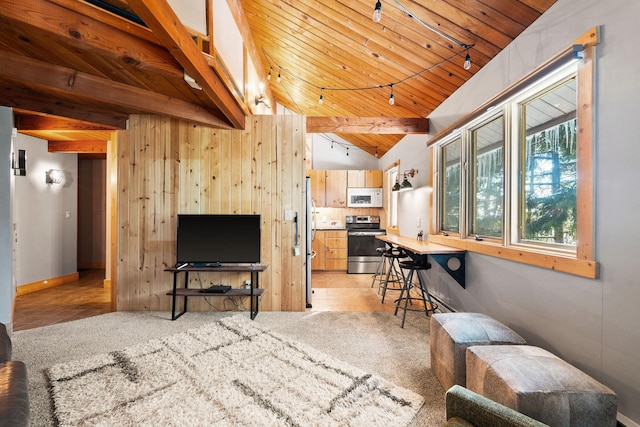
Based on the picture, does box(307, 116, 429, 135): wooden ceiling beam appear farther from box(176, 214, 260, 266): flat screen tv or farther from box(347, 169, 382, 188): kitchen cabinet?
box(347, 169, 382, 188): kitchen cabinet

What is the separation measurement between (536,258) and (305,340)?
206 cm

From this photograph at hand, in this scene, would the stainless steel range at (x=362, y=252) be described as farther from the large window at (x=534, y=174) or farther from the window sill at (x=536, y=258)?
the window sill at (x=536, y=258)

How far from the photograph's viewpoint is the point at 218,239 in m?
3.52

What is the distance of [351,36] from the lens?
3352mm

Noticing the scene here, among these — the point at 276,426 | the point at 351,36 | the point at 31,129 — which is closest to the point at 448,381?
the point at 276,426

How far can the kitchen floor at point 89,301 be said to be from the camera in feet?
11.9

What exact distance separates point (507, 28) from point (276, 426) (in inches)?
130

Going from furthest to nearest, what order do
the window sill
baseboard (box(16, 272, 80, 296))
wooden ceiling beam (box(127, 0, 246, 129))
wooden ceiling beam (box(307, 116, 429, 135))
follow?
baseboard (box(16, 272, 80, 296)) < wooden ceiling beam (box(307, 116, 429, 135)) < the window sill < wooden ceiling beam (box(127, 0, 246, 129))

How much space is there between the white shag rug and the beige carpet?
11 centimetres

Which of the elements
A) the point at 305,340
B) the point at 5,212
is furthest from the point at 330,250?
the point at 5,212

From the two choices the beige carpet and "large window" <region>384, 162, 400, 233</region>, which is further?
"large window" <region>384, 162, 400, 233</region>

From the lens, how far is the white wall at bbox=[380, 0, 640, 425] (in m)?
1.54

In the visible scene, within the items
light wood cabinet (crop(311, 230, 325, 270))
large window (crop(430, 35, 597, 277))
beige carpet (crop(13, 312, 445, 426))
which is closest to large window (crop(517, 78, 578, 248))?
large window (crop(430, 35, 597, 277))

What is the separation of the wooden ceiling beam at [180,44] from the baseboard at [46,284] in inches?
179
